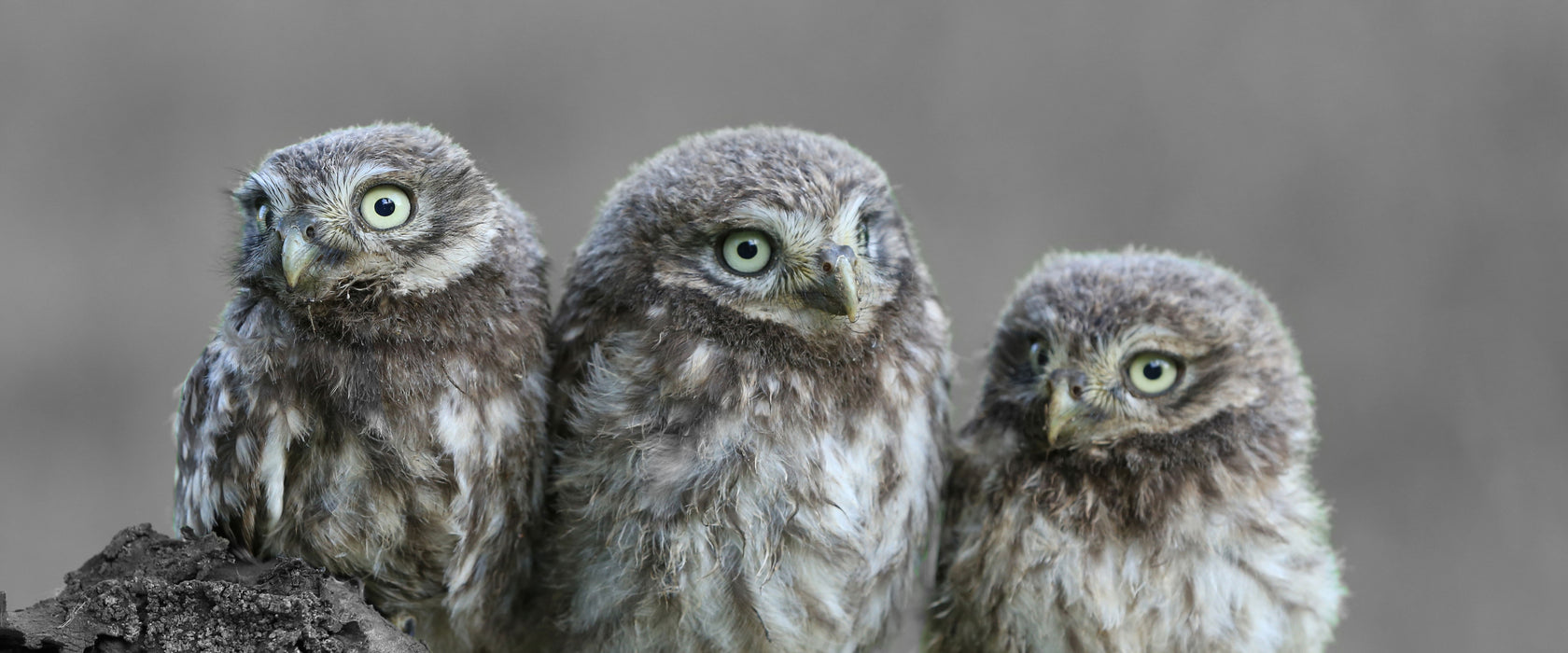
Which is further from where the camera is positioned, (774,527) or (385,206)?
(774,527)

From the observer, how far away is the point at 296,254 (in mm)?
1610

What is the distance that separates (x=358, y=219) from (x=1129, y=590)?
1.33 m

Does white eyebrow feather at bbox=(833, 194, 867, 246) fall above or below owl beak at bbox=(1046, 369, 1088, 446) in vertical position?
above

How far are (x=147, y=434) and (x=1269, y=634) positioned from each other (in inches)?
159

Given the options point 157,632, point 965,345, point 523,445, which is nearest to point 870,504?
point 523,445

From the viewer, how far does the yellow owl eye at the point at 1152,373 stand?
2068 millimetres

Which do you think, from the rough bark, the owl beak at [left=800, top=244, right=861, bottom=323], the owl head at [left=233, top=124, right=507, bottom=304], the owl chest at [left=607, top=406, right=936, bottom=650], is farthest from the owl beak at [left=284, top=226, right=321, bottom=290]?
the owl beak at [left=800, top=244, right=861, bottom=323]

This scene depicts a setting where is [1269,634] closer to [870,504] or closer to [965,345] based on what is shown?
[870,504]

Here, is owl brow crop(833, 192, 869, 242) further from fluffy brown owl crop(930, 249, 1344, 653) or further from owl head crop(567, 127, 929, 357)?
fluffy brown owl crop(930, 249, 1344, 653)

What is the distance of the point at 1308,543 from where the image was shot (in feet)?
7.09

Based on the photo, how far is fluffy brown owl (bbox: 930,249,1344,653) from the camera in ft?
6.72

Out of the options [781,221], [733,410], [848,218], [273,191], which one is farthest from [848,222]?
[273,191]

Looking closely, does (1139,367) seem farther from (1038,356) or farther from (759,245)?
(759,245)

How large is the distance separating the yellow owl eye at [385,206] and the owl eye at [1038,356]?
105 centimetres
